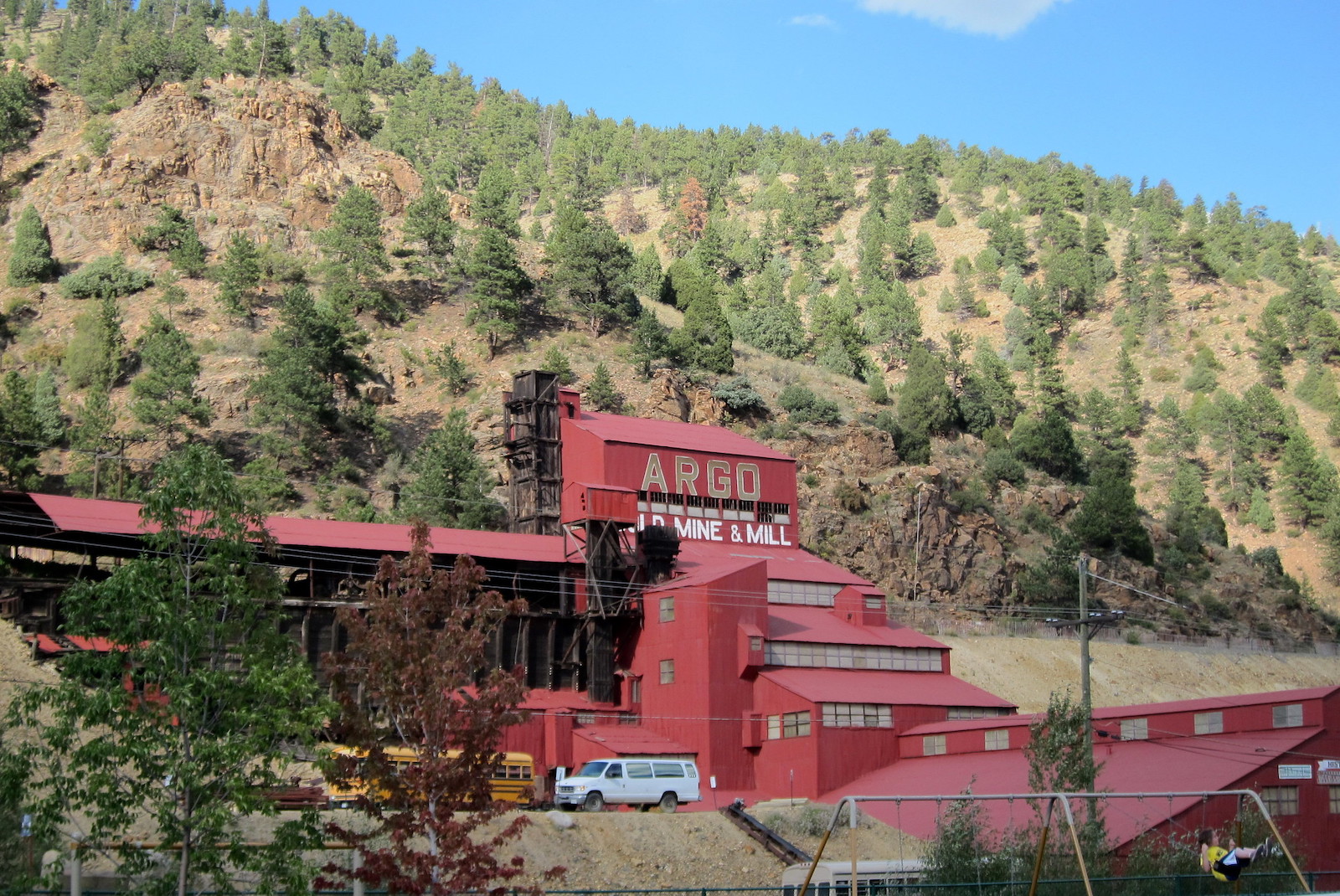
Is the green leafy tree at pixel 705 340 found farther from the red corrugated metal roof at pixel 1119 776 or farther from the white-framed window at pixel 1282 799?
the white-framed window at pixel 1282 799

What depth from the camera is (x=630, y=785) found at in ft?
141

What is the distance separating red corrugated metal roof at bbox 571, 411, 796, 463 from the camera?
215ft

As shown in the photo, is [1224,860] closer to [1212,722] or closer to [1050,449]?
[1212,722]

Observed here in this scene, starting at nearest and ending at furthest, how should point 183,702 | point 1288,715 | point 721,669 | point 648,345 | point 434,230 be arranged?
point 183,702
point 1288,715
point 721,669
point 648,345
point 434,230

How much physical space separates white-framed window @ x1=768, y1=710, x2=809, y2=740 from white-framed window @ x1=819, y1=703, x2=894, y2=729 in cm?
85

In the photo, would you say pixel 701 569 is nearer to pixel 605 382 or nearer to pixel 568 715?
pixel 568 715

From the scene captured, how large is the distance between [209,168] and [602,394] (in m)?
43.7

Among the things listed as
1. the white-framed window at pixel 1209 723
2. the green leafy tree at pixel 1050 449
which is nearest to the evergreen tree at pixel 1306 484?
the green leafy tree at pixel 1050 449

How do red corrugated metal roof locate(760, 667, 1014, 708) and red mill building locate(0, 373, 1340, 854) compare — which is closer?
red mill building locate(0, 373, 1340, 854)

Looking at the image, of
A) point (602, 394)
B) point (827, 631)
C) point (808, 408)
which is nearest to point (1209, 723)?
point (827, 631)

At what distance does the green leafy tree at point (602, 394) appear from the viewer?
285 ft

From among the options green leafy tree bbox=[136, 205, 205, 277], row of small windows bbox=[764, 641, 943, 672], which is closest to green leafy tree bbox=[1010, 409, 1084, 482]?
row of small windows bbox=[764, 641, 943, 672]

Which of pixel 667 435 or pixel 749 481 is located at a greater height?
pixel 667 435

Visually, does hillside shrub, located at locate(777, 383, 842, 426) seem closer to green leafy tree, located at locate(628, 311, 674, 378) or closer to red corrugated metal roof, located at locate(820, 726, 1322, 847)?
green leafy tree, located at locate(628, 311, 674, 378)
